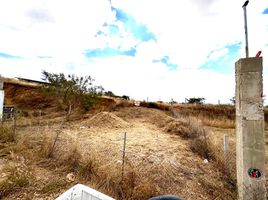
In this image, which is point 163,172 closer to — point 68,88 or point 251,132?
point 251,132

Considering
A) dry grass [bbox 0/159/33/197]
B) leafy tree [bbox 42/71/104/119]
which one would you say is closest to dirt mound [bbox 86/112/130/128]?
leafy tree [bbox 42/71/104/119]

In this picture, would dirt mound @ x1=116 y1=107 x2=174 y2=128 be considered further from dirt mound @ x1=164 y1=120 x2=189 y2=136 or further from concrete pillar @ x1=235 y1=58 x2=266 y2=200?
concrete pillar @ x1=235 y1=58 x2=266 y2=200

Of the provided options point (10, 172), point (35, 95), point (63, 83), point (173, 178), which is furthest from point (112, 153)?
point (35, 95)

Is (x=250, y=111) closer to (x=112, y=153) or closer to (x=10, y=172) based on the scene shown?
(x=112, y=153)

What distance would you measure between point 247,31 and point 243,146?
2262mm

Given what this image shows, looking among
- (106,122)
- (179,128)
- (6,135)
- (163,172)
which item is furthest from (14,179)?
(106,122)

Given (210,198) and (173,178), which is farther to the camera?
(173,178)

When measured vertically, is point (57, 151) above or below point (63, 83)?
below

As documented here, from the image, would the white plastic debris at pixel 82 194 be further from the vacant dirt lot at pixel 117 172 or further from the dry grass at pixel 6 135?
the dry grass at pixel 6 135

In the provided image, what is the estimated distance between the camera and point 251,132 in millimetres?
4262

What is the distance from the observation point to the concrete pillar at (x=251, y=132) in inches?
165

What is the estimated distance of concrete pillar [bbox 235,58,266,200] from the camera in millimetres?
4203

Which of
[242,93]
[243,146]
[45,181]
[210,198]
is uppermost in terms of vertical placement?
[242,93]

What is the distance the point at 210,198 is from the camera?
466 centimetres
